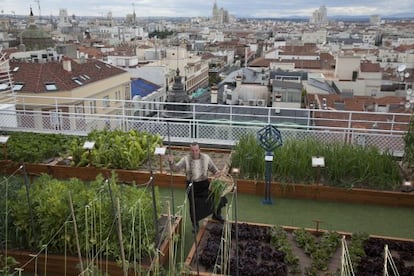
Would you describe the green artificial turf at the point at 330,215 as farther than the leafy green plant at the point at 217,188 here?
Yes

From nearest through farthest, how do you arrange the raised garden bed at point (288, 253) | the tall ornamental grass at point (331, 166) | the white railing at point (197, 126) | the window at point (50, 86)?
the raised garden bed at point (288, 253) < the tall ornamental grass at point (331, 166) < the white railing at point (197, 126) < the window at point (50, 86)

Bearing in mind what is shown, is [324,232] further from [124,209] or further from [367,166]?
[124,209]

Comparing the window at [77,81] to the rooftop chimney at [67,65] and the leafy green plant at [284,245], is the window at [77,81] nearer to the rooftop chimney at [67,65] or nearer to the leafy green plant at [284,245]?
the rooftop chimney at [67,65]

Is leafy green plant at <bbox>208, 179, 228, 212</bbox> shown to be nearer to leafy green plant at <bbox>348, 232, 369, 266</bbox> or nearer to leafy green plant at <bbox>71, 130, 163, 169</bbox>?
leafy green plant at <bbox>348, 232, 369, 266</bbox>

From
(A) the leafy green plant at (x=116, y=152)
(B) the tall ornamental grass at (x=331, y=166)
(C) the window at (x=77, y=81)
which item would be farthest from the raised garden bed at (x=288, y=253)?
(C) the window at (x=77, y=81)

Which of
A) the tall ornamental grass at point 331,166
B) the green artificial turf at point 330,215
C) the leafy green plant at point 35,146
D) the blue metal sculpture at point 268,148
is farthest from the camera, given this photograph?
the leafy green plant at point 35,146

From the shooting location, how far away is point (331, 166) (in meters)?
5.64

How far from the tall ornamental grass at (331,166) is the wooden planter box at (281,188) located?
0.47 feet

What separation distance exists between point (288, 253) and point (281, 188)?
5.79ft

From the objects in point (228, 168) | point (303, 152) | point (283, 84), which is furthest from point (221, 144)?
point (283, 84)

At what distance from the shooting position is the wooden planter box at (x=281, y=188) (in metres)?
5.37

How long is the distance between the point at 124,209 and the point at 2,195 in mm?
1369

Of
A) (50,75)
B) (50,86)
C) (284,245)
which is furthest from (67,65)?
(284,245)

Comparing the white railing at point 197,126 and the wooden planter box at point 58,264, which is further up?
the white railing at point 197,126
